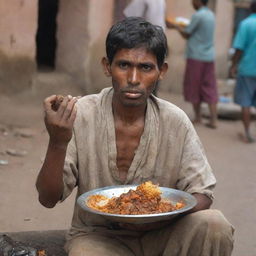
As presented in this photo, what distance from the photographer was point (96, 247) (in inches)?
116

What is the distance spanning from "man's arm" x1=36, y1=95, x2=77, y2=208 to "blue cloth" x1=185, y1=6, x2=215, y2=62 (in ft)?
19.4

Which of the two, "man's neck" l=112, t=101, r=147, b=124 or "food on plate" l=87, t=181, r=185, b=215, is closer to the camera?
"food on plate" l=87, t=181, r=185, b=215

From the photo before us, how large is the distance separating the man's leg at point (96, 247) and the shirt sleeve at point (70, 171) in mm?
212

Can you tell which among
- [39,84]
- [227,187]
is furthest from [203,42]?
[227,187]

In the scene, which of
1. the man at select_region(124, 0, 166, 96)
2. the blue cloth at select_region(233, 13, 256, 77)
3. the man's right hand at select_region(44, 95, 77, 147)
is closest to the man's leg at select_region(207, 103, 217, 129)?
the blue cloth at select_region(233, 13, 256, 77)

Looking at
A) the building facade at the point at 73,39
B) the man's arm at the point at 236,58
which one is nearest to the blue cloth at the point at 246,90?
the man's arm at the point at 236,58

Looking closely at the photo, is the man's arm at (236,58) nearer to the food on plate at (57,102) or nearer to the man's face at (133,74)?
the man's face at (133,74)

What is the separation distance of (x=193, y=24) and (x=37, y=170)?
3290 millimetres

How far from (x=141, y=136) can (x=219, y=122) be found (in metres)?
6.26

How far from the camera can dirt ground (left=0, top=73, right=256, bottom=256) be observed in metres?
4.99

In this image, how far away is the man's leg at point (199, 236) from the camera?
9.56ft

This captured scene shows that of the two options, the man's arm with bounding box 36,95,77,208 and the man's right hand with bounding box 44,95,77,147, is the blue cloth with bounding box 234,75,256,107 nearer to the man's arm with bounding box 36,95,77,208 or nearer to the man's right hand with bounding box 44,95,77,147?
the man's arm with bounding box 36,95,77,208

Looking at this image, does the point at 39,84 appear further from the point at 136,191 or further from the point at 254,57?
the point at 136,191

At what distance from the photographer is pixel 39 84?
28.4 feet
